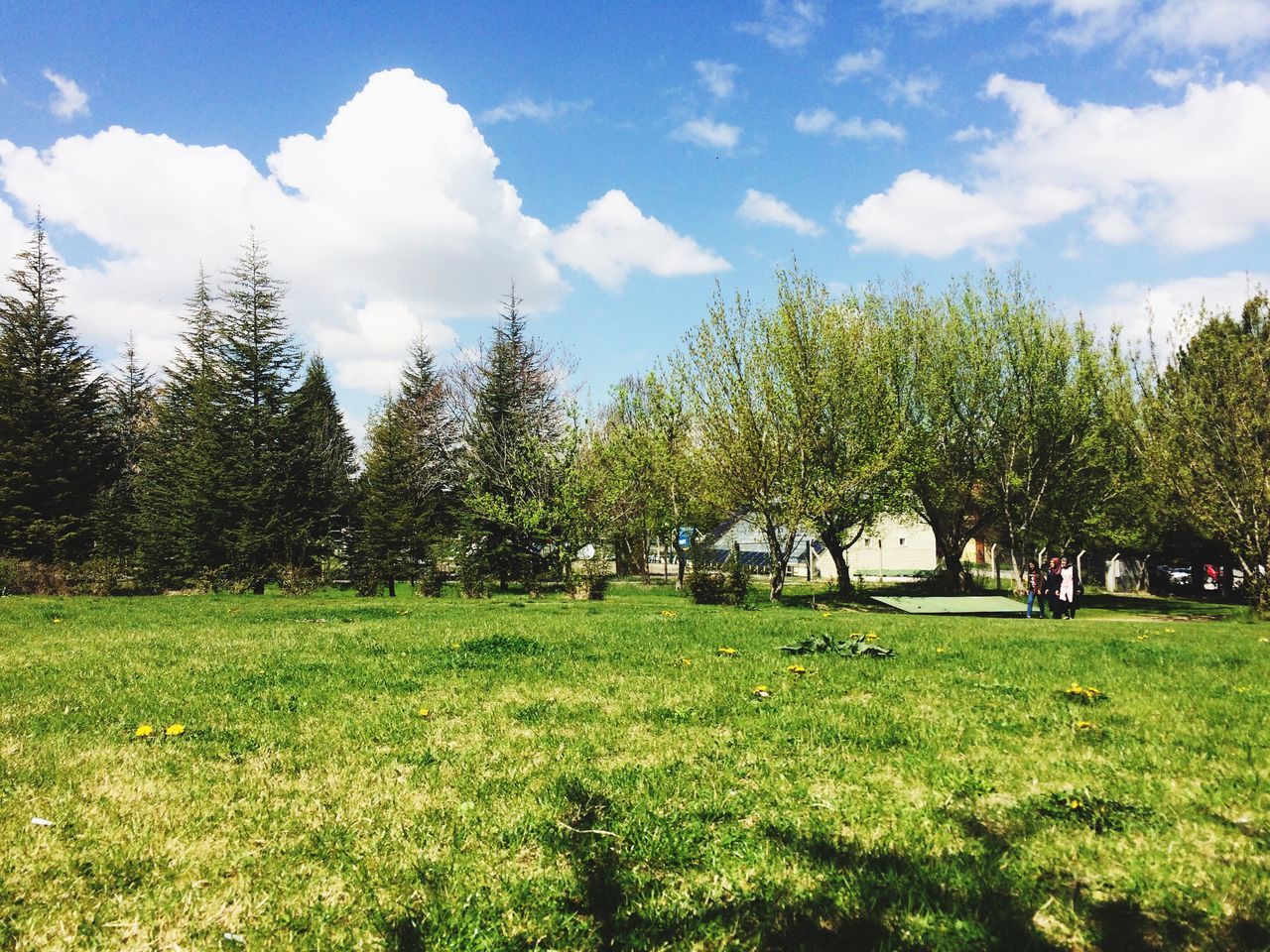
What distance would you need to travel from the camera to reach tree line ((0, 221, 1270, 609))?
85.0 ft

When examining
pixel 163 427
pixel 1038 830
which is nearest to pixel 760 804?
pixel 1038 830

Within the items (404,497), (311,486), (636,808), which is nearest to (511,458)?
(404,497)

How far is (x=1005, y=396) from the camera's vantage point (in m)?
32.2

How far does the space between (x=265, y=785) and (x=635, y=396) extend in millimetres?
41188

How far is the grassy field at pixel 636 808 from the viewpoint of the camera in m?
3.04

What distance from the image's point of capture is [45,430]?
38.0 m

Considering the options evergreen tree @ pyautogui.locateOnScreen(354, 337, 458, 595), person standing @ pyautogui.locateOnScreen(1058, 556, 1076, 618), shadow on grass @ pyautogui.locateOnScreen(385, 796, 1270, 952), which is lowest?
person standing @ pyautogui.locateOnScreen(1058, 556, 1076, 618)

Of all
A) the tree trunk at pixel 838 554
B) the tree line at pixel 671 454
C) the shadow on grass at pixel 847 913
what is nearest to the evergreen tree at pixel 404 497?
the tree line at pixel 671 454

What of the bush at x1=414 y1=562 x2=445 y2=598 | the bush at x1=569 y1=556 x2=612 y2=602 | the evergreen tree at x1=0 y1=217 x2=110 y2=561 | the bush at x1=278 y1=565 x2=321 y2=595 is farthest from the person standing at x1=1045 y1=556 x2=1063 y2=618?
the evergreen tree at x1=0 y1=217 x2=110 y2=561

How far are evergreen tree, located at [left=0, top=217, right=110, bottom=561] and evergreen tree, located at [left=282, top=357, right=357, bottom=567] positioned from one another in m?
11.1

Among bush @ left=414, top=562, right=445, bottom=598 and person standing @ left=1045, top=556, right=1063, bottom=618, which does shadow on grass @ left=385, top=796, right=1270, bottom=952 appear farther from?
bush @ left=414, top=562, right=445, bottom=598

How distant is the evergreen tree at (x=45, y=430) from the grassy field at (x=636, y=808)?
37223 mm

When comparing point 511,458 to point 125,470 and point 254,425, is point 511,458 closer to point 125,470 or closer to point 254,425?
point 254,425

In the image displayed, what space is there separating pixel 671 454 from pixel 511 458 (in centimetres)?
859
